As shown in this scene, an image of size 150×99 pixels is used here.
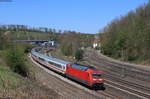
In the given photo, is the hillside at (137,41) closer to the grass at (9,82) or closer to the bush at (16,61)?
the bush at (16,61)

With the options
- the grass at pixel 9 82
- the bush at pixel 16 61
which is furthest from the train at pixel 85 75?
the grass at pixel 9 82

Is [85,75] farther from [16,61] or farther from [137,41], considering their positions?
[137,41]

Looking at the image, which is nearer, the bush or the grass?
the grass

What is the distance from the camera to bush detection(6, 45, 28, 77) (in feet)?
118

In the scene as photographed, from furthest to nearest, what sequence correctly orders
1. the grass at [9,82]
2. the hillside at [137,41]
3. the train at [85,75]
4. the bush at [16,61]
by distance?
the hillside at [137,41], the bush at [16,61], the train at [85,75], the grass at [9,82]

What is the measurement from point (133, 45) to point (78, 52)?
1707 centimetres

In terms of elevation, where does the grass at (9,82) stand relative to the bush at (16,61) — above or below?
above

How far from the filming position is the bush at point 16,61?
36.0 m

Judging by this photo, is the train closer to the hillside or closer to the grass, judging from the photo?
the grass

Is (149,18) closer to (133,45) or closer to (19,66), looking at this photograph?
(133,45)

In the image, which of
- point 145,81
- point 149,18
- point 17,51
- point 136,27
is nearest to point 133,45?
point 136,27

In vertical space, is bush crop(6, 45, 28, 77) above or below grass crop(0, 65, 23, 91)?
below

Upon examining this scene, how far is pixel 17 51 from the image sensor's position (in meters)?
38.3

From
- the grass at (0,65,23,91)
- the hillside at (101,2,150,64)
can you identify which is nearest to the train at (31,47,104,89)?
the grass at (0,65,23,91)
